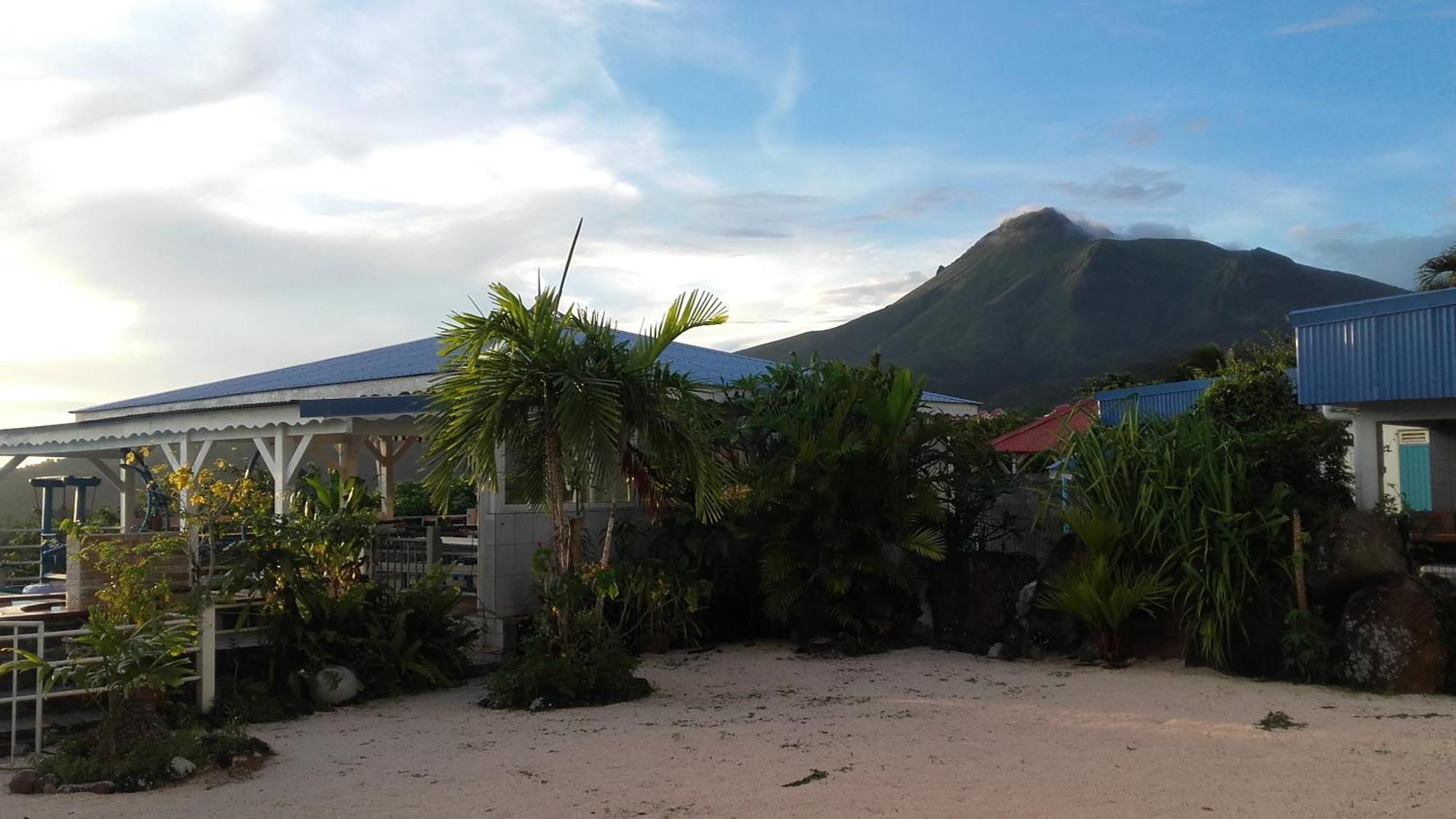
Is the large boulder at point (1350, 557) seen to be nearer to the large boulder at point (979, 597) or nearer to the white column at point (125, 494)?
the large boulder at point (979, 597)

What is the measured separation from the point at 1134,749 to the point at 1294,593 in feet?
10.9

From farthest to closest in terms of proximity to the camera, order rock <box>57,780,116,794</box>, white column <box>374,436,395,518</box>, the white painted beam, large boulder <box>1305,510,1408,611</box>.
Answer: white column <box>374,436,395,518</box> < the white painted beam < large boulder <box>1305,510,1408,611</box> < rock <box>57,780,116,794</box>

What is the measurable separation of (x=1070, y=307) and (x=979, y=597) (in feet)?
329

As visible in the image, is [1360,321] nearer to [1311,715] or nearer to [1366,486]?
[1366,486]

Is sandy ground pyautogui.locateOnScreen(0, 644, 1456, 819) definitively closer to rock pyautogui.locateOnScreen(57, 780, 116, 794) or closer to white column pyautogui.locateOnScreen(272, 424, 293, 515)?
rock pyautogui.locateOnScreen(57, 780, 116, 794)

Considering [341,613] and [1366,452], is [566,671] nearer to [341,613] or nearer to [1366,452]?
[341,613]

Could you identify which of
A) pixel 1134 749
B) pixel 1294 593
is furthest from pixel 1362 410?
pixel 1134 749

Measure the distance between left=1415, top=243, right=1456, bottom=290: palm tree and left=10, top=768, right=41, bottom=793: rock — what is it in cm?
2601

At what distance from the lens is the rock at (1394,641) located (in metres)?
8.55

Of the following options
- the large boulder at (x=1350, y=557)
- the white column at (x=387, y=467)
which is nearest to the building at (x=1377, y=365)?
the large boulder at (x=1350, y=557)

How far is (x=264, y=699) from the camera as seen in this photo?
845cm

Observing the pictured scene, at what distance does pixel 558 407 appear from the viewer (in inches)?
340

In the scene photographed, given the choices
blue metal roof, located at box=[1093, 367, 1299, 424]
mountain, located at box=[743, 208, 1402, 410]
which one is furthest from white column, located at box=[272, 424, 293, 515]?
mountain, located at box=[743, 208, 1402, 410]

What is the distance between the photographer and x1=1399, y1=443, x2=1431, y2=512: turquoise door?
19.0 m
